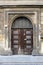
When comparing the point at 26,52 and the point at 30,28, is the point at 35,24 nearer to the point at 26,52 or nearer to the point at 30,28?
the point at 30,28

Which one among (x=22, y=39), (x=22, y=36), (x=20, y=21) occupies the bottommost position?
(x=22, y=39)

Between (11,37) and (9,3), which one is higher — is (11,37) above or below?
below

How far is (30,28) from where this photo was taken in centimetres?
1861

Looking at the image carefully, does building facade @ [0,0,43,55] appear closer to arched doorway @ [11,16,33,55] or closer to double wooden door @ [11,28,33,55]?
arched doorway @ [11,16,33,55]

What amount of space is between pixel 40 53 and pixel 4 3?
454 cm

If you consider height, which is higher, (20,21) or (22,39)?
(20,21)

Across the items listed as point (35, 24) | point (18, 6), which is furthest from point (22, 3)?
point (35, 24)

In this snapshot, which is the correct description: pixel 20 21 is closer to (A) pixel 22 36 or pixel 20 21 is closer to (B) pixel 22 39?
(A) pixel 22 36

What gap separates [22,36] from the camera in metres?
18.6

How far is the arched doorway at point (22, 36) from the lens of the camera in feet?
60.8

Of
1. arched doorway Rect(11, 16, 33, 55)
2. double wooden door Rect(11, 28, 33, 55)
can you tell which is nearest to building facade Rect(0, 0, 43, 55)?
arched doorway Rect(11, 16, 33, 55)

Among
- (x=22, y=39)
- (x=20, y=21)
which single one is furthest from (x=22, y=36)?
(x=20, y=21)

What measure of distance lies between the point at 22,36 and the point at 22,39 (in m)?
0.23

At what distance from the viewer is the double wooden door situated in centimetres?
1859
